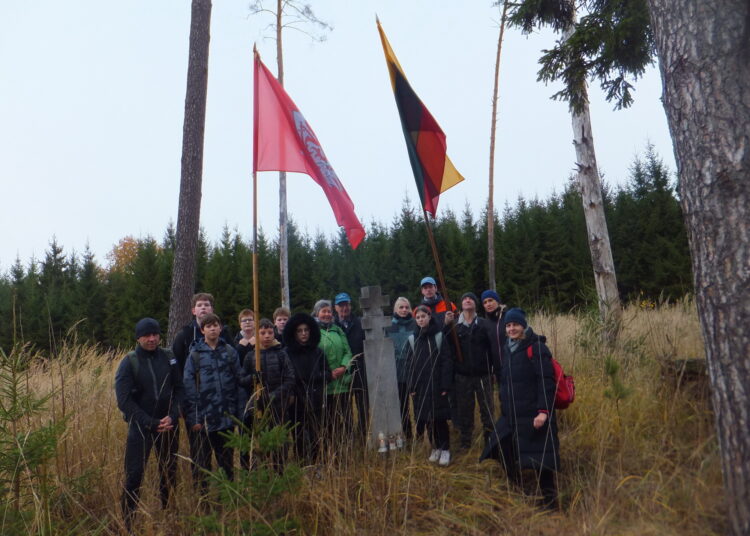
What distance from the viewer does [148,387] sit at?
183 inches

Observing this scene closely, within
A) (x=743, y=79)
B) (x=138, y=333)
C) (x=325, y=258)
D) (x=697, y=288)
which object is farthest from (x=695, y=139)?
(x=325, y=258)

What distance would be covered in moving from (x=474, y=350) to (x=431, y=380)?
22.7 inches

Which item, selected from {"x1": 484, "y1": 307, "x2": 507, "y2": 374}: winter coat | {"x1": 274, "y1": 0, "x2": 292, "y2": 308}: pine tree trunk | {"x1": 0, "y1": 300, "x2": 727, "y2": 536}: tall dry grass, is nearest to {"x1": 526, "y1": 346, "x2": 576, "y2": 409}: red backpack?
{"x1": 0, "y1": 300, "x2": 727, "y2": 536}: tall dry grass

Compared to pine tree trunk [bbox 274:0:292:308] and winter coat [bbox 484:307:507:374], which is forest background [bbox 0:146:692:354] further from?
winter coat [bbox 484:307:507:374]

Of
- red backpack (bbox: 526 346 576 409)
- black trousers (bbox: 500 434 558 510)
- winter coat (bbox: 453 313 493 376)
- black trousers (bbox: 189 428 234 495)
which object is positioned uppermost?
winter coat (bbox: 453 313 493 376)

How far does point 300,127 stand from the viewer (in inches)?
205

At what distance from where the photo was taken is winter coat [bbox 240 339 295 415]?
195 inches

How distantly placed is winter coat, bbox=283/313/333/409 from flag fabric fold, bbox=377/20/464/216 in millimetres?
1612

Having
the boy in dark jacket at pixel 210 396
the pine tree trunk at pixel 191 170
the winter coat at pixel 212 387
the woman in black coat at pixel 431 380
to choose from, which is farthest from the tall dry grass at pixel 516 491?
the pine tree trunk at pixel 191 170

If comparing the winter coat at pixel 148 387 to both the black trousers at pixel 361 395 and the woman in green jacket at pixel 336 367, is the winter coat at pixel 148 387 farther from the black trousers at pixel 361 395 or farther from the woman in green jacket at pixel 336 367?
the black trousers at pixel 361 395

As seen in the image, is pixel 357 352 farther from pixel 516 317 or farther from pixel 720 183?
pixel 720 183

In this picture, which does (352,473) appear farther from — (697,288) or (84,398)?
(84,398)

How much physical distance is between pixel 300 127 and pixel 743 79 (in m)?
3.34

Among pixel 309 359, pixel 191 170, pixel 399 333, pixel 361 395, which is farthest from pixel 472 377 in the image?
pixel 191 170
